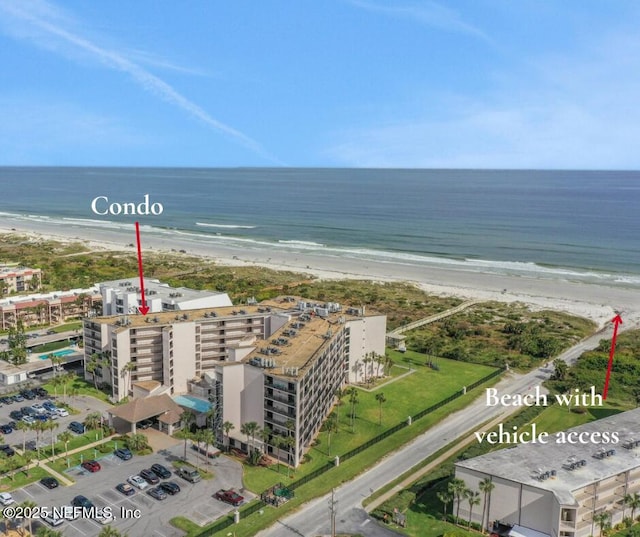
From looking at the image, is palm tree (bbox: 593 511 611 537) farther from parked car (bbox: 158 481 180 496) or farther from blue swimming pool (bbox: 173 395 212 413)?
blue swimming pool (bbox: 173 395 212 413)

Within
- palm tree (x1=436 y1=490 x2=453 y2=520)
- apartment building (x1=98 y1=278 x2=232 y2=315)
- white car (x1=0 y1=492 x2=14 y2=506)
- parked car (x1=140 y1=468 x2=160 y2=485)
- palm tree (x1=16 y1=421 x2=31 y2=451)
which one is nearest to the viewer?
palm tree (x1=436 y1=490 x2=453 y2=520)

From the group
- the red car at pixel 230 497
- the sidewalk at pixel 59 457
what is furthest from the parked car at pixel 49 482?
the red car at pixel 230 497

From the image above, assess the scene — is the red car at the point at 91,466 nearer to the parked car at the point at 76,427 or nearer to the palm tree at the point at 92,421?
the palm tree at the point at 92,421

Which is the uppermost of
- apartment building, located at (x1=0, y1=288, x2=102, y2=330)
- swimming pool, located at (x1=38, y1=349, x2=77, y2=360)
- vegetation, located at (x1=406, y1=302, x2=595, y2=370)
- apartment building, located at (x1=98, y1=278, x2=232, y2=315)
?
apartment building, located at (x1=98, y1=278, x2=232, y2=315)

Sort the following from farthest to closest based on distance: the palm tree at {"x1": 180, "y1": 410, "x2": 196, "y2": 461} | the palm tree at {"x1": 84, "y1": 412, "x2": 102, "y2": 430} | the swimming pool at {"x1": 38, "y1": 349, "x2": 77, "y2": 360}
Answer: the swimming pool at {"x1": 38, "y1": 349, "x2": 77, "y2": 360}, the palm tree at {"x1": 84, "y1": 412, "x2": 102, "y2": 430}, the palm tree at {"x1": 180, "y1": 410, "x2": 196, "y2": 461}

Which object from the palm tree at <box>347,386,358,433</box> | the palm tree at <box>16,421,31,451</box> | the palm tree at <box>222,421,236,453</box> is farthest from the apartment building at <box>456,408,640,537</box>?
the palm tree at <box>16,421,31,451</box>

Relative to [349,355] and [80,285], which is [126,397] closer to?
[349,355]

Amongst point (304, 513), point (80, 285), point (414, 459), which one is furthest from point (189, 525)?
point (80, 285)
